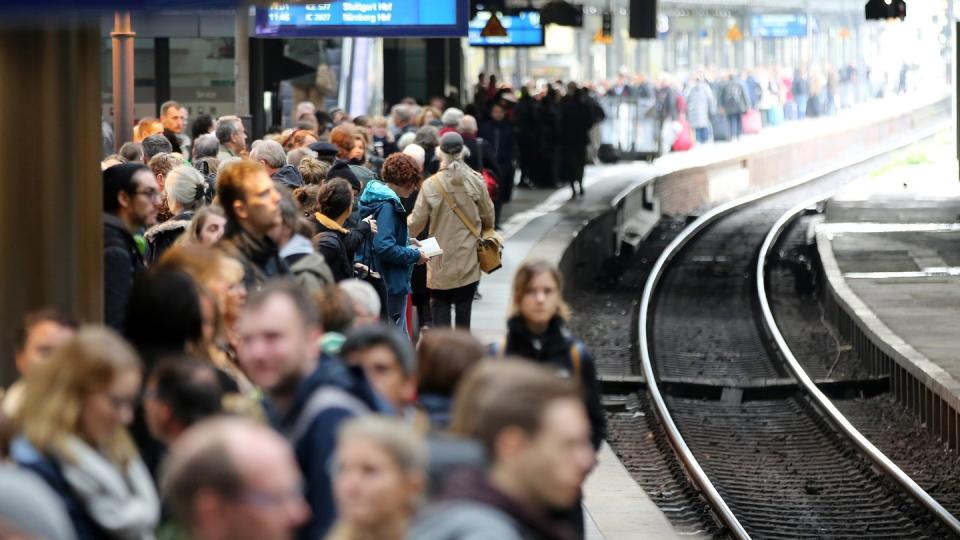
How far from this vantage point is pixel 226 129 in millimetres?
14141

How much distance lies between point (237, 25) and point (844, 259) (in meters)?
8.78

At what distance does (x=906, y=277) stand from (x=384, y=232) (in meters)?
11.5

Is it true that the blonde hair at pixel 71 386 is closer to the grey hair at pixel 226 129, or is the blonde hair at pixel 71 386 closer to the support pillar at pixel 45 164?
the support pillar at pixel 45 164

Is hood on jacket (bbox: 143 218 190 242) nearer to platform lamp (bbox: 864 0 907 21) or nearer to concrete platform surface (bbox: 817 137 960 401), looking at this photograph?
concrete platform surface (bbox: 817 137 960 401)

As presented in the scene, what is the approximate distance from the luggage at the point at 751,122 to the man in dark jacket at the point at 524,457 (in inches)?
1825

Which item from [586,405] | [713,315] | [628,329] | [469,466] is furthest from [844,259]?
[469,466]

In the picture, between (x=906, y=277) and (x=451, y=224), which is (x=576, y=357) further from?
(x=906, y=277)

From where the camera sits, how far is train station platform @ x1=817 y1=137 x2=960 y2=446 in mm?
15461

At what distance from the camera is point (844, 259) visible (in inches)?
965

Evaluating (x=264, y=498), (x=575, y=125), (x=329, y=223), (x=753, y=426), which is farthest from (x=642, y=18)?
(x=264, y=498)

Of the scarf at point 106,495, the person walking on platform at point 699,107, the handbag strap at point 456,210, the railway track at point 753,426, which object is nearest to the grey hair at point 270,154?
the handbag strap at point 456,210

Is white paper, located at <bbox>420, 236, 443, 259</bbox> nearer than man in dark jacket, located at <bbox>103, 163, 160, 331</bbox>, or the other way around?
man in dark jacket, located at <bbox>103, 163, 160, 331</bbox>

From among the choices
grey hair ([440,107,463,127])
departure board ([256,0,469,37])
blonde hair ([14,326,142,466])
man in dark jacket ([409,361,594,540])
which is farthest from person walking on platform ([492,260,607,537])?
grey hair ([440,107,463,127])

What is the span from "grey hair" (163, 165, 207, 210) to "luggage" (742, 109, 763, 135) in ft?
134
